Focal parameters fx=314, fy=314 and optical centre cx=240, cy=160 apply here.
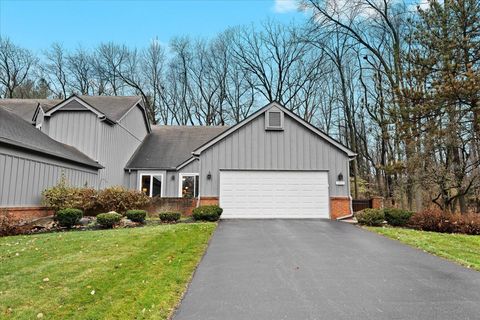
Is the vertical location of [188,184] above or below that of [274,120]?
below

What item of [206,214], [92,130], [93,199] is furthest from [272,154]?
[92,130]

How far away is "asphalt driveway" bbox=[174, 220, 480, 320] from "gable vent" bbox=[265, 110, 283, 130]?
23.9 feet

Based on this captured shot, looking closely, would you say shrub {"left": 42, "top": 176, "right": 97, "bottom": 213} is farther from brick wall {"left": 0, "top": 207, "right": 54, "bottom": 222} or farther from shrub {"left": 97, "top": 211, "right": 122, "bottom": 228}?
shrub {"left": 97, "top": 211, "right": 122, "bottom": 228}

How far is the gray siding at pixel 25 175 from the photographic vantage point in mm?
10859

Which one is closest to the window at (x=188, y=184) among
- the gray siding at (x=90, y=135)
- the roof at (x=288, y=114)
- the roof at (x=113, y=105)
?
the gray siding at (x=90, y=135)

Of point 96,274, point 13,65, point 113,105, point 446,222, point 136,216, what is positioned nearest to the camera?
point 96,274

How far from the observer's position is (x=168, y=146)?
22922 millimetres

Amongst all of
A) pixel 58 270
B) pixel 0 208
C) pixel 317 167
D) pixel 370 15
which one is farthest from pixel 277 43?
pixel 58 270

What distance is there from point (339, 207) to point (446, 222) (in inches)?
171

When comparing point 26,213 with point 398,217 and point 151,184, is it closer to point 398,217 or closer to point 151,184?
point 151,184

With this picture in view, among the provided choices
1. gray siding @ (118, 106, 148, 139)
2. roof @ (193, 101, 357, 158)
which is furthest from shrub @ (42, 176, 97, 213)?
gray siding @ (118, 106, 148, 139)

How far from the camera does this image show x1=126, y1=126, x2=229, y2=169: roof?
68.0 feet

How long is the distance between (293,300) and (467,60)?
531 inches

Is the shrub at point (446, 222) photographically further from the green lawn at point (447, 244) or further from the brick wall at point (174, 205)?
the brick wall at point (174, 205)
